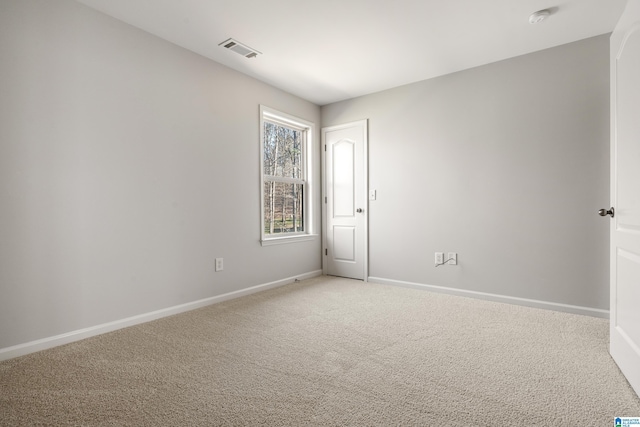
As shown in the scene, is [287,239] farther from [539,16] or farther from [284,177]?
[539,16]

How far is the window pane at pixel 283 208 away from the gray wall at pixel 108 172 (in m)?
0.49

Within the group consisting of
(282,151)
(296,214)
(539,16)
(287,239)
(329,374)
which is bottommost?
(329,374)

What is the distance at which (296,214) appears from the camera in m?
4.38

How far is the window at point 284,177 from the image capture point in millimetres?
3900

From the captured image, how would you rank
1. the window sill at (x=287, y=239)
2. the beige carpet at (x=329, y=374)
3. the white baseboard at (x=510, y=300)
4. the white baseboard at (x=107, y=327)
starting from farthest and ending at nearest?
1. the window sill at (x=287, y=239)
2. the white baseboard at (x=510, y=300)
3. the white baseboard at (x=107, y=327)
4. the beige carpet at (x=329, y=374)

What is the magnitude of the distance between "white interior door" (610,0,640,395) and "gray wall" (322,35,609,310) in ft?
3.10

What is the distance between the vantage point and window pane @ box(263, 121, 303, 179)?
3.97 metres

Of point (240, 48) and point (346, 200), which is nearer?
point (240, 48)

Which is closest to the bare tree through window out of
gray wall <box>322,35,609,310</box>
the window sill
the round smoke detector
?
the window sill

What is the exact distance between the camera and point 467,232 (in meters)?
3.43

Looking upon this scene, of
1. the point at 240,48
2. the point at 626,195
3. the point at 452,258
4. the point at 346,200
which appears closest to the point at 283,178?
the point at 346,200

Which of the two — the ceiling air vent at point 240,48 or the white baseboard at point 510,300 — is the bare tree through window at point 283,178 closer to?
A: the ceiling air vent at point 240,48

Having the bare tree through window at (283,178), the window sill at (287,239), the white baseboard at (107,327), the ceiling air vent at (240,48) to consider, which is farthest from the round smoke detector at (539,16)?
the white baseboard at (107,327)

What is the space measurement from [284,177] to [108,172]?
2.05 metres
